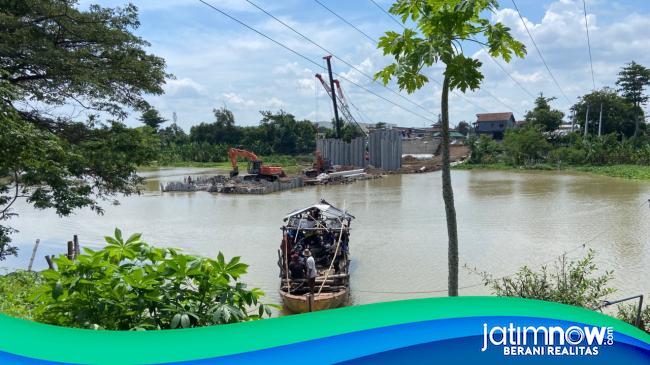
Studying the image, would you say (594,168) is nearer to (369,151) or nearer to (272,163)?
(369,151)

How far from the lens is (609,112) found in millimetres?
57031

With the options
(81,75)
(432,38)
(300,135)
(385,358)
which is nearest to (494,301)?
(385,358)

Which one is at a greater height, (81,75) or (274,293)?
(81,75)

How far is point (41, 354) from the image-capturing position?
2.35 metres

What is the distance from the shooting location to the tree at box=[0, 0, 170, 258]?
9.59 m

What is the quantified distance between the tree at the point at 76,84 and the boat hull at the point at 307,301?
4.32 m

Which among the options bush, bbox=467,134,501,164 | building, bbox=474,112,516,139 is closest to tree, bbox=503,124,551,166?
bush, bbox=467,134,501,164

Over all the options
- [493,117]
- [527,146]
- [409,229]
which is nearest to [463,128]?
[493,117]

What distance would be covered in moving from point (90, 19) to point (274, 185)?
26122 millimetres

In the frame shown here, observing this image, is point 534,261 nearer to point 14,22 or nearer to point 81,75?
point 81,75

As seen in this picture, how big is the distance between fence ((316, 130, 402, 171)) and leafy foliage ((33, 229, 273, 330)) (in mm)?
49519

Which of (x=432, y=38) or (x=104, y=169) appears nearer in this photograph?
(x=432, y=38)

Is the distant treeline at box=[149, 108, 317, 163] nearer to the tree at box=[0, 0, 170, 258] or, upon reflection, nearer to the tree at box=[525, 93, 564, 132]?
the tree at box=[525, 93, 564, 132]

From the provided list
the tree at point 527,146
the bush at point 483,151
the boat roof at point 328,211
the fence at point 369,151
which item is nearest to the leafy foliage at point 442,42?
the boat roof at point 328,211
